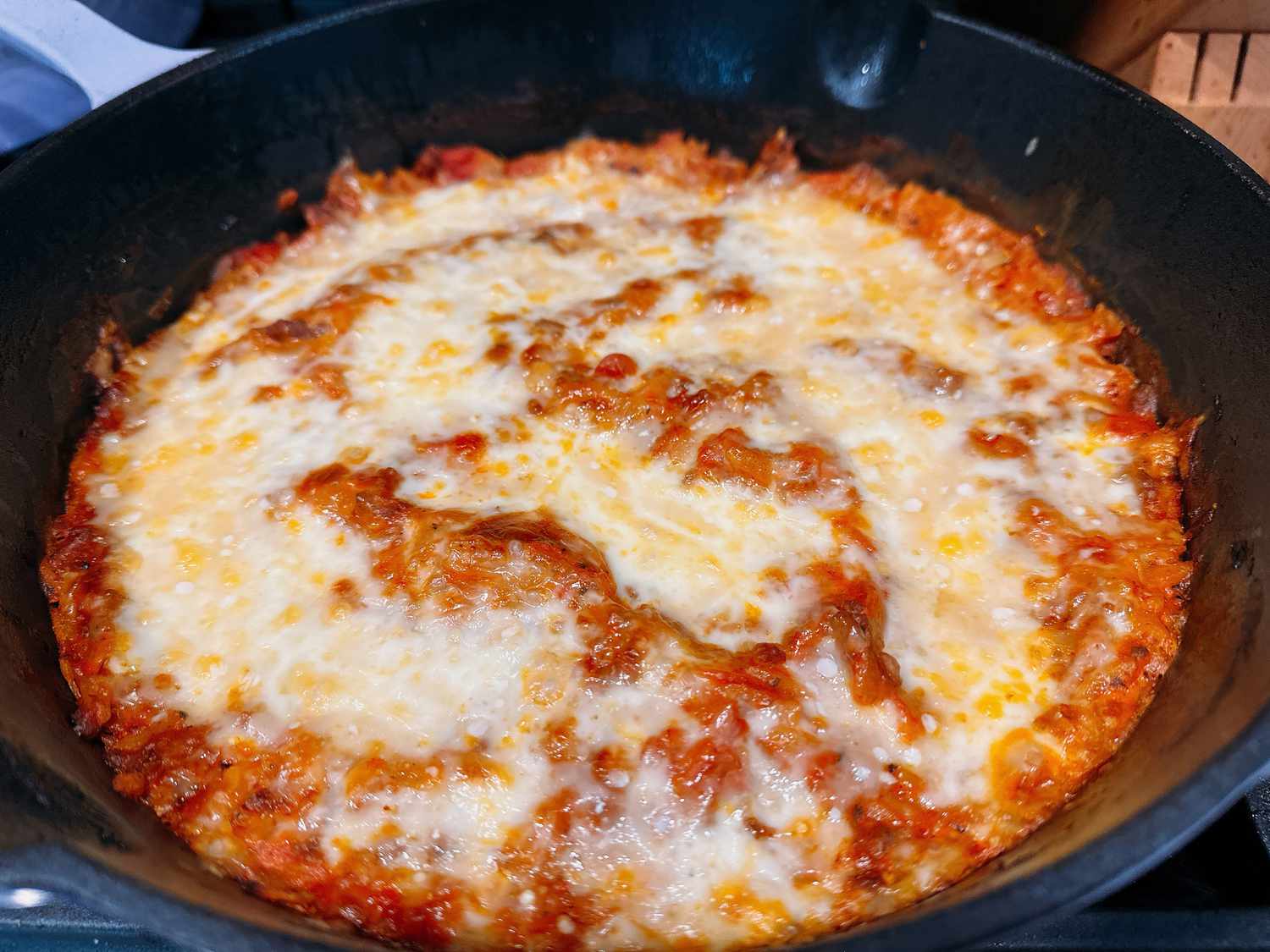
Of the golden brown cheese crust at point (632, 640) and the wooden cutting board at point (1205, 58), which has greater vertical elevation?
the wooden cutting board at point (1205, 58)

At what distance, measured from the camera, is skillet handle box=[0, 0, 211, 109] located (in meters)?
2.51

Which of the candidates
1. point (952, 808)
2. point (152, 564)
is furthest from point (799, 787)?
point (152, 564)

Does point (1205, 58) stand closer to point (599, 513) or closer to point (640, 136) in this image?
point (640, 136)

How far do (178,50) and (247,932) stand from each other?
2427 mm

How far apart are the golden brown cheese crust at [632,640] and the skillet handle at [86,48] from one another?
830mm

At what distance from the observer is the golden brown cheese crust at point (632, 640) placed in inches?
60.4

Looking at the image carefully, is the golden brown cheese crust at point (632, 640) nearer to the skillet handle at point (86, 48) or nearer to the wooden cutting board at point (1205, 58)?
the wooden cutting board at point (1205, 58)

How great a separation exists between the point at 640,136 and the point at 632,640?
193 centimetres

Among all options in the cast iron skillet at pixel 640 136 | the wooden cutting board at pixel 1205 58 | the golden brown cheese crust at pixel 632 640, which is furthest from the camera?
the wooden cutting board at pixel 1205 58

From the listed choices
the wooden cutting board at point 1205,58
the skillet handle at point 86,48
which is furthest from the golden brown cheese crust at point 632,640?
the skillet handle at point 86,48

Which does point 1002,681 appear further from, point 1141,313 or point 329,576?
point 329,576

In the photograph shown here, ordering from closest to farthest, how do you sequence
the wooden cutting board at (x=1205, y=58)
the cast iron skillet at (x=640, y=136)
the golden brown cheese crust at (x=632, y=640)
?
the cast iron skillet at (x=640, y=136) < the golden brown cheese crust at (x=632, y=640) < the wooden cutting board at (x=1205, y=58)

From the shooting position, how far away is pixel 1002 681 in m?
1.75

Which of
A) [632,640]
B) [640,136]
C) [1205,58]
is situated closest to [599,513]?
[632,640]
